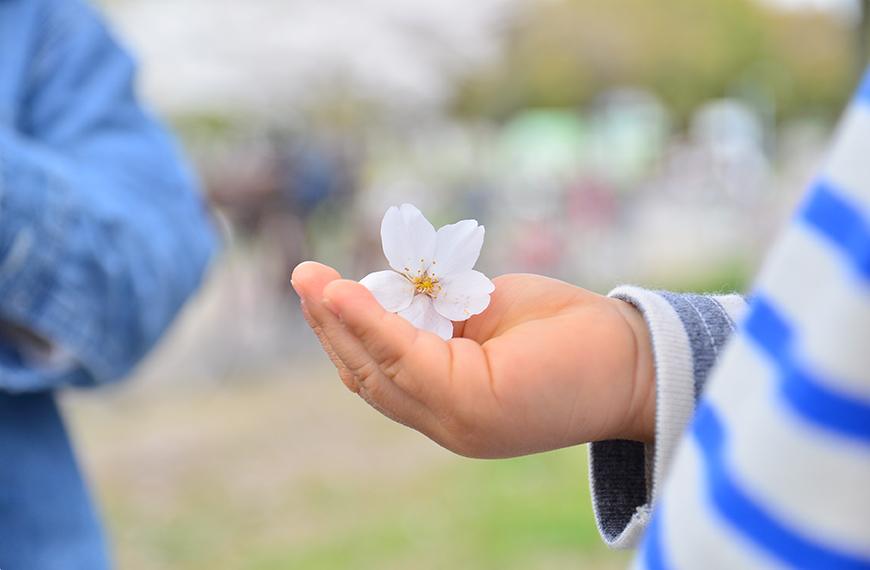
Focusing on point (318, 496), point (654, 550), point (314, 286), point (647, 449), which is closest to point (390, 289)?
point (314, 286)

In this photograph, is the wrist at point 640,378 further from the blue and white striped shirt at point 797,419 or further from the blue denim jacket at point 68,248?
the blue denim jacket at point 68,248

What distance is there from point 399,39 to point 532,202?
5399 millimetres

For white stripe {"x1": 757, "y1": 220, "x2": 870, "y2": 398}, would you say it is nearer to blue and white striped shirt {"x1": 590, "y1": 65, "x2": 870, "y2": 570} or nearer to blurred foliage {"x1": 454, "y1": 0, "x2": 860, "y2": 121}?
blue and white striped shirt {"x1": 590, "y1": 65, "x2": 870, "y2": 570}

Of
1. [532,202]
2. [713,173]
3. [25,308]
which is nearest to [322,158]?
[532,202]

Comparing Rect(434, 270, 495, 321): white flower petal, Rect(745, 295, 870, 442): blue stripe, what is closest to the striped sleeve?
Rect(745, 295, 870, 442): blue stripe

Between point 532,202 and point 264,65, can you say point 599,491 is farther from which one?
point 264,65

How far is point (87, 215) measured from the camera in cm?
128

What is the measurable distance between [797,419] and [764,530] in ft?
0.18

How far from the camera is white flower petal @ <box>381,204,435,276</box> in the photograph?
0.90 m

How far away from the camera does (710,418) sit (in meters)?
0.44

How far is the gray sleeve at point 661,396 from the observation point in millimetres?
714

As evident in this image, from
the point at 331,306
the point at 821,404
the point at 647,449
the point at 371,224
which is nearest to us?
the point at 821,404

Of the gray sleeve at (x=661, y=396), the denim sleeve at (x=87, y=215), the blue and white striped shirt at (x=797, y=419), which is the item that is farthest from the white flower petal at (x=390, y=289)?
the denim sleeve at (x=87, y=215)

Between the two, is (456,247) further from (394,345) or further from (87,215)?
(87,215)
